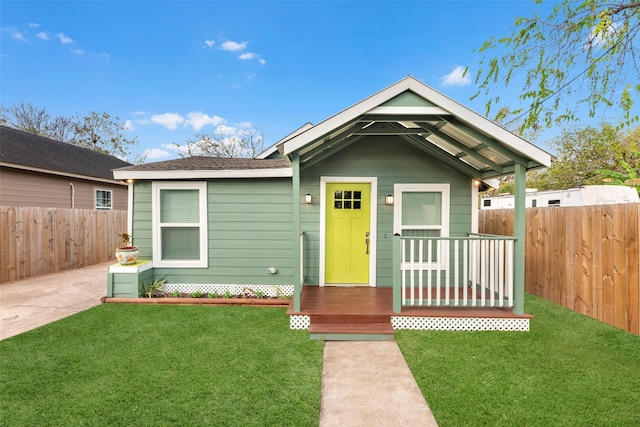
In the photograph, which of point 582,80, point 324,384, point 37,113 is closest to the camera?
point 324,384

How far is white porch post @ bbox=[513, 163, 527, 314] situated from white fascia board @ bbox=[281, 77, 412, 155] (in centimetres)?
193

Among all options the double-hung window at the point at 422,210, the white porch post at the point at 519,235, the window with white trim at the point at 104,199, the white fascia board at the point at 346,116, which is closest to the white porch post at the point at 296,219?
the white fascia board at the point at 346,116

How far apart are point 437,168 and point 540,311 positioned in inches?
112

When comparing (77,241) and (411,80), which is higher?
(411,80)

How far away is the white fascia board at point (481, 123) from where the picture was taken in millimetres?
3445

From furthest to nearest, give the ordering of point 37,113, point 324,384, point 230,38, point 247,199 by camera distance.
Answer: point 37,113 → point 230,38 → point 247,199 → point 324,384

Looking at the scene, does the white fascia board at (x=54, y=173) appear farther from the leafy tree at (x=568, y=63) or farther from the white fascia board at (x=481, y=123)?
the leafy tree at (x=568, y=63)

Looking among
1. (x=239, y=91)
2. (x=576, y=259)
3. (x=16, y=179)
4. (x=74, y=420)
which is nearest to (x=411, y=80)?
(x=576, y=259)

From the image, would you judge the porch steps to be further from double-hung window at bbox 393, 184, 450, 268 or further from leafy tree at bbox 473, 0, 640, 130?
leafy tree at bbox 473, 0, 640, 130

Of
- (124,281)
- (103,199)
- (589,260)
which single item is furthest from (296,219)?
(103,199)

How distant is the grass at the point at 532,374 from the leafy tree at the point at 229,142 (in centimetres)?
2026

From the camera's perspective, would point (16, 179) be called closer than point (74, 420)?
No

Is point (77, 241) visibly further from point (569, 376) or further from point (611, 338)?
point (611, 338)

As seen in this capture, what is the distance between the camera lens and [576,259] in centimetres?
442
